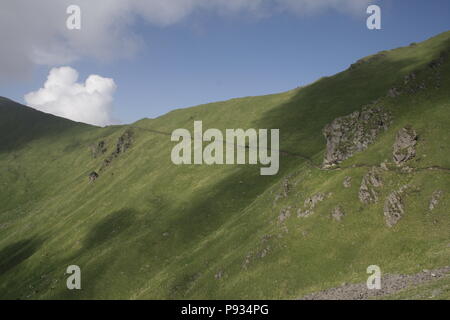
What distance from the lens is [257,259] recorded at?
171ft

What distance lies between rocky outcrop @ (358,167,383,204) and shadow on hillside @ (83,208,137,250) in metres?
60.4

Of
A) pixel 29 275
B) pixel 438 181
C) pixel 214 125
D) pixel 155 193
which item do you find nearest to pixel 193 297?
pixel 438 181

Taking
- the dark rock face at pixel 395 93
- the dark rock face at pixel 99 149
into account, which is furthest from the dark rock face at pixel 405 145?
the dark rock face at pixel 99 149

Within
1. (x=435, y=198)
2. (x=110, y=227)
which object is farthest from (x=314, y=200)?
(x=110, y=227)

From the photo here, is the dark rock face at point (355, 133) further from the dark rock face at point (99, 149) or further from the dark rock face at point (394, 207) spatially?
the dark rock face at point (99, 149)

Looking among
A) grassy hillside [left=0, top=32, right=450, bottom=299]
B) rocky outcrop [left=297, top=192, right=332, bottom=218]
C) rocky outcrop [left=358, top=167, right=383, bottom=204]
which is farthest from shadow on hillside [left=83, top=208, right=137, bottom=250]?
rocky outcrop [left=358, top=167, right=383, bottom=204]

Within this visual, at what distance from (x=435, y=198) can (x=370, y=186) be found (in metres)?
8.50

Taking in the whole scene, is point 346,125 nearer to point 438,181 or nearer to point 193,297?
point 438,181

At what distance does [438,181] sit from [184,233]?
49743 mm

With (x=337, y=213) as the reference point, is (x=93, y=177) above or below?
above

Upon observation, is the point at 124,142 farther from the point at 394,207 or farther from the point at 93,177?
the point at 394,207

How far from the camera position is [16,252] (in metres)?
109

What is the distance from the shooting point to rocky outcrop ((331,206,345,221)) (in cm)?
4953

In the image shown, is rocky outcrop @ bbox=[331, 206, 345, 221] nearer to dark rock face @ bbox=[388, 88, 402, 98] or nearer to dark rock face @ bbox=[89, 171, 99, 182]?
dark rock face @ bbox=[388, 88, 402, 98]
